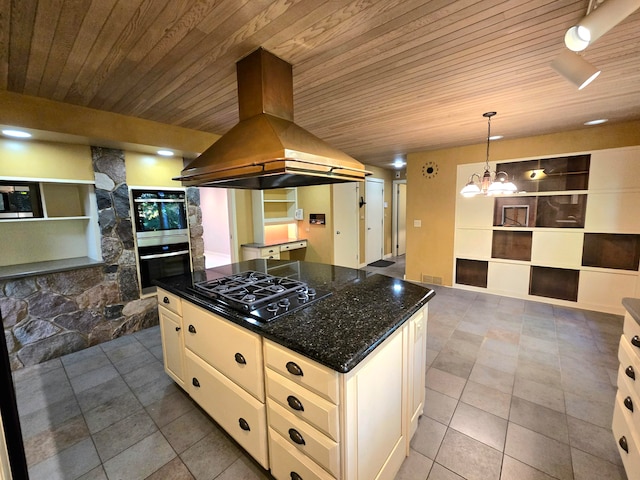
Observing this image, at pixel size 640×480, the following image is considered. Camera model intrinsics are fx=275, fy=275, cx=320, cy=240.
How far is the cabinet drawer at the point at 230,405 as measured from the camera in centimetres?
146

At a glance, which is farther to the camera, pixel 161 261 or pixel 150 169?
pixel 161 261

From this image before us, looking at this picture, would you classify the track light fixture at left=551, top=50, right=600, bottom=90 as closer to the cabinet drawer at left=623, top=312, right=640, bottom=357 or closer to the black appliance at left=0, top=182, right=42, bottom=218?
the cabinet drawer at left=623, top=312, right=640, bottom=357

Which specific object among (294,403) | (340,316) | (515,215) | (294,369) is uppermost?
(515,215)

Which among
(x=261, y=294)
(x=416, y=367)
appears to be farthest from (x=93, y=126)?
(x=416, y=367)

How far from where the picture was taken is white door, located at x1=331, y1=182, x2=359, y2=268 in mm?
5285

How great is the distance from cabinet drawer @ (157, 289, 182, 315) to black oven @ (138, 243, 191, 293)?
1.38m

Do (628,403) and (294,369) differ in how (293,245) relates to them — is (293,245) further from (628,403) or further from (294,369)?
(628,403)

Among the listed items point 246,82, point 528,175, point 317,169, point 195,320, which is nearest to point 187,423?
point 195,320

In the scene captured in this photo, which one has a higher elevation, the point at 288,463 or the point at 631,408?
the point at 631,408

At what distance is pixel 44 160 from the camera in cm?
263

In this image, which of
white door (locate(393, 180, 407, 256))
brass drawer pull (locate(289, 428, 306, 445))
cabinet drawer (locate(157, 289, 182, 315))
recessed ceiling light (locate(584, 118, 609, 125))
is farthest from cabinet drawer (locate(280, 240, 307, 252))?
recessed ceiling light (locate(584, 118, 609, 125))

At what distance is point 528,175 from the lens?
3.88 m

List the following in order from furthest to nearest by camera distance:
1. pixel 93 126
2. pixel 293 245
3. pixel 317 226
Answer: pixel 317 226, pixel 293 245, pixel 93 126

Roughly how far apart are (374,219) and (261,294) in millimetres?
4981
